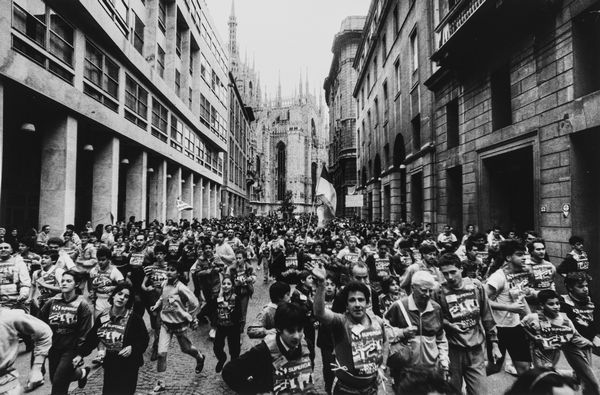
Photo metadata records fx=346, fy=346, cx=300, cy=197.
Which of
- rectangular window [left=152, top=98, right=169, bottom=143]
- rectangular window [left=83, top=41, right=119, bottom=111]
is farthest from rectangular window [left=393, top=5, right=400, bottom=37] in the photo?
rectangular window [left=83, top=41, right=119, bottom=111]

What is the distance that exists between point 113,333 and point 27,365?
109 inches

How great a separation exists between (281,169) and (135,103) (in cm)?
7546

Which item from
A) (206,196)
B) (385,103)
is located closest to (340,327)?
(385,103)

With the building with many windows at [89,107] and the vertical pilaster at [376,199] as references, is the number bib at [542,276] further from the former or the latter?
the vertical pilaster at [376,199]

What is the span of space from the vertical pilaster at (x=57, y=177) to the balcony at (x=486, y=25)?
14.6 meters

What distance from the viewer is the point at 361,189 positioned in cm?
4112

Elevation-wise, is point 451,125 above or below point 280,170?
below

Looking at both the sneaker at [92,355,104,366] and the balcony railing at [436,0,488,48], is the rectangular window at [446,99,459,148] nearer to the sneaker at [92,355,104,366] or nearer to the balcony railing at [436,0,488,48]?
the balcony railing at [436,0,488,48]

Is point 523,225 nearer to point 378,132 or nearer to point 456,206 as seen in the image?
point 456,206

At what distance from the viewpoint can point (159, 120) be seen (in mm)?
22953

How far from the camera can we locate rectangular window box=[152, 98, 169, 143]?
21984 mm

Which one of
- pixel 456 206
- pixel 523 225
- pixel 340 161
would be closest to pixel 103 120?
pixel 456 206

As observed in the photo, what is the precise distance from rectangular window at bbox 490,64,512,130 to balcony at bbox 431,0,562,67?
903mm

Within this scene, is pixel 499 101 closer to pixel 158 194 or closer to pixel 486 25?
pixel 486 25
